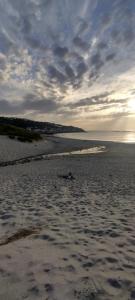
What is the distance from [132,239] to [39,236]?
2.59 m

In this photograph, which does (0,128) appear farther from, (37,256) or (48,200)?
(37,256)

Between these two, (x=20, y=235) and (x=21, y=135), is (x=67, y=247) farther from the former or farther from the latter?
(x=21, y=135)

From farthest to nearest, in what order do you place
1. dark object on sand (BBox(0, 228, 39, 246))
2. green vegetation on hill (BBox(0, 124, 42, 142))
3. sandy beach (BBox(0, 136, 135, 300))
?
green vegetation on hill (BBox(0, 124, 42, 142)), dark object on sand (BBox(0, 228, 39, 246)), sandy beach (BBox(0, 136, 135, 300))

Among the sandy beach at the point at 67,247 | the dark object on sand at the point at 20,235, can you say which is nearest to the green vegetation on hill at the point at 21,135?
the sandy beach at the point at 67,247

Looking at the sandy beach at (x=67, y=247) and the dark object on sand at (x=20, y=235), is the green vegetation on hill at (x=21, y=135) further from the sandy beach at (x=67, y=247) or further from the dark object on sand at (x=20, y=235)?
the dark object on sand at (x=20, y=235)

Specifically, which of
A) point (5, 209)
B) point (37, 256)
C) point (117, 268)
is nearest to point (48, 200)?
point (5, 209)

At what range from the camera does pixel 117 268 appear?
4.34 metres

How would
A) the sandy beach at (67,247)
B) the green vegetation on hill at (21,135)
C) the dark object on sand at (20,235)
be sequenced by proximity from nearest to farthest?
the sandy beach at (67,247)
the dark object on sand at (20,235)
the green vegetation on hill at (21,135)

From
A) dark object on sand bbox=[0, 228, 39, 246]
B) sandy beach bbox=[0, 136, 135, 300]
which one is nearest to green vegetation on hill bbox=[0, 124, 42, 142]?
sandy beach bbox=[0, 136, 135, 300]

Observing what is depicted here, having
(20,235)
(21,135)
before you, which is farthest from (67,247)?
(21,135)

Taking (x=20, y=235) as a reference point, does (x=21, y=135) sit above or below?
above

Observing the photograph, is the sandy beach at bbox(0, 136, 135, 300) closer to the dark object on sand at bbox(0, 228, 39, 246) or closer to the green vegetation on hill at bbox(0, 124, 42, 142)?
the dark object on sand at bbox(0, 228, 39, 246)

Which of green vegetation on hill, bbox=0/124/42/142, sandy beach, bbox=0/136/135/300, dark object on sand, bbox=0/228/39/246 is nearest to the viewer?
sandy beach, bbox=0/136/135/300

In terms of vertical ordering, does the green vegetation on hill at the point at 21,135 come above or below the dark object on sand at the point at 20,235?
above
